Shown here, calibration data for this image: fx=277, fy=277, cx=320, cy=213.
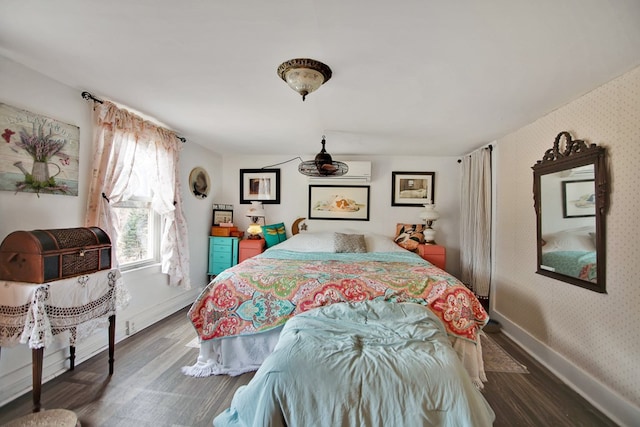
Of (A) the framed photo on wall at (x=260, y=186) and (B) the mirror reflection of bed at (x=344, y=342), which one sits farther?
(A) the framed photo on wall at (x=260, y=186)

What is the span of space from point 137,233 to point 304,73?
106 inches

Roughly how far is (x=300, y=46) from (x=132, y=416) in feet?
8.27

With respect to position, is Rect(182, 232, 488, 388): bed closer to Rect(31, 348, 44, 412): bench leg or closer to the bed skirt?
the bed skirt

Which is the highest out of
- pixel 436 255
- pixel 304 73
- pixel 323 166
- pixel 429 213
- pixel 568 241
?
pixel 304 73

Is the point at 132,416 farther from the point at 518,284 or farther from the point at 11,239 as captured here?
the point at 518,284

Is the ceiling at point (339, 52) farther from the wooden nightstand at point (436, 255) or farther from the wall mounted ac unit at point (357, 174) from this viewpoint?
the wooden nightstand at point (436, 255)

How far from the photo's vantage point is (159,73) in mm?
1991

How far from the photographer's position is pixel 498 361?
251 centimetres

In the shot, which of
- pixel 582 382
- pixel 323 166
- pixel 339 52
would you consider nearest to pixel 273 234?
pixel 323 166

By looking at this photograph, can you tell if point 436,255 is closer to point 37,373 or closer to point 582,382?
point 582,382

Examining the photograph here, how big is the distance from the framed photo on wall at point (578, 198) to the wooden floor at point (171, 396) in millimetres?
1372

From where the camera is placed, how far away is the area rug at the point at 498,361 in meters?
2.38

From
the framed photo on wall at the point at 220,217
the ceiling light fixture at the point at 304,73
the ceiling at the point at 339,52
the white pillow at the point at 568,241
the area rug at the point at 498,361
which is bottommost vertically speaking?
the area rug at the point at 498,361

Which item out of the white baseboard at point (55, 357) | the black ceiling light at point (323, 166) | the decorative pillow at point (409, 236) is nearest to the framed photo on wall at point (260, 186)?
the black ceiling light at point (323, 166)
